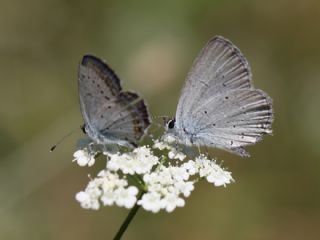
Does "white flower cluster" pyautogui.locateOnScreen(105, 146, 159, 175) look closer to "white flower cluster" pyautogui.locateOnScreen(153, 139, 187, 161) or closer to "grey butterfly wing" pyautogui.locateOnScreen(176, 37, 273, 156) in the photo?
"white flower cluster" pyautogui.locateOnScreen(153, 139, 187, 161)

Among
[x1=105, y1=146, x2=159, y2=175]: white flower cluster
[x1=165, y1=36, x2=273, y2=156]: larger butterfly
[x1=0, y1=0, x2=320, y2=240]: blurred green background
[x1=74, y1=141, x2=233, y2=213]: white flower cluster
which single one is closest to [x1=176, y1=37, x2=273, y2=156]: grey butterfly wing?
[x1=165, y1=36, x2=273, y2=156]: larger butterfly

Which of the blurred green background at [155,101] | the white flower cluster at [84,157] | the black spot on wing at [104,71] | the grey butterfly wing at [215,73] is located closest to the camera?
the black spot on wing at [104,71]

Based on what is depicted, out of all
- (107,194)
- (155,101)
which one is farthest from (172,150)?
(155,101)

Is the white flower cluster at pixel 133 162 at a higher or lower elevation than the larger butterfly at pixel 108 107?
lower

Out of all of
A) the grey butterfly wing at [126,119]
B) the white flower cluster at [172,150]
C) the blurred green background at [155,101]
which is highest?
the grey butterfly wing at [126,119]

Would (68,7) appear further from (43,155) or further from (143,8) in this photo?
(43,155)

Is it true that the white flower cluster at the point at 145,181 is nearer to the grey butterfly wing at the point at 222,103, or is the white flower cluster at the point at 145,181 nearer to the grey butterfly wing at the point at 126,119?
the grey butterfly wing at the point at 126,119

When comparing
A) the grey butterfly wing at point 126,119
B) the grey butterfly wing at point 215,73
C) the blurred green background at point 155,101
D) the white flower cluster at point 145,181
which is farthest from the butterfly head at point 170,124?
the blurred green background at point 155,101

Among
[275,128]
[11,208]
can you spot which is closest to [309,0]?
[275,128]
